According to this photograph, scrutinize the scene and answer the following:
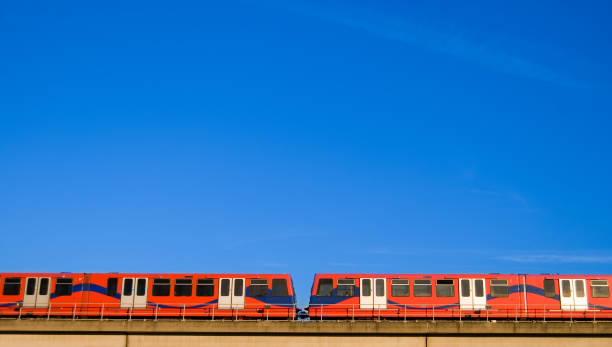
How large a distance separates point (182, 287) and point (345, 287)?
950cm

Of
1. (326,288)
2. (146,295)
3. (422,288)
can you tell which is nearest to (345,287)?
(326,288)

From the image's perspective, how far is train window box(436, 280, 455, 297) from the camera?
41188mm

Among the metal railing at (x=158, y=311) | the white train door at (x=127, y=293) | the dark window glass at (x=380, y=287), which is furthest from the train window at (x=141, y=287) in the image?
the dark window glass at (x=380, y=287)

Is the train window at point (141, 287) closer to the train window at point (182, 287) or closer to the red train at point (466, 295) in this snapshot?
the train window at point (182, 287)

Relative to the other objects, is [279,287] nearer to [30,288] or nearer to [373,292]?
[373,292]

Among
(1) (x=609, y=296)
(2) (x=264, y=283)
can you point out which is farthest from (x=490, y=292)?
(2) (x=264, y=283)

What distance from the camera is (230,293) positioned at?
4128 centimetres

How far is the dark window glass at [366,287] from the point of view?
135 feet

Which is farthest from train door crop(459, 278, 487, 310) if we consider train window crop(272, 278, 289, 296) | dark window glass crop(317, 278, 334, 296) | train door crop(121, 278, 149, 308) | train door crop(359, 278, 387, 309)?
train door crop(121, 278, 149, 308)

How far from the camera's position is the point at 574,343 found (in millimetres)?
33500

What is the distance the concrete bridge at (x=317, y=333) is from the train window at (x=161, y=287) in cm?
772

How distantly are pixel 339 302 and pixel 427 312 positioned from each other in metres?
5.04

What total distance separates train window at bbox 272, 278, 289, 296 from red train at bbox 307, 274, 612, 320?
1.65m

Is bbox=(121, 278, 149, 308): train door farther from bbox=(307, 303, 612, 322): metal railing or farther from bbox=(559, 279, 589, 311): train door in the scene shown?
bbox=(559, 279, 589, 311): train door
